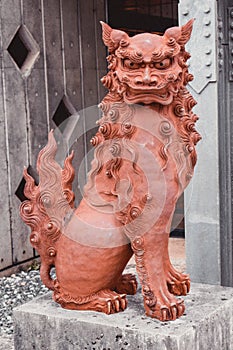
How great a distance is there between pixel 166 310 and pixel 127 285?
1.44ft

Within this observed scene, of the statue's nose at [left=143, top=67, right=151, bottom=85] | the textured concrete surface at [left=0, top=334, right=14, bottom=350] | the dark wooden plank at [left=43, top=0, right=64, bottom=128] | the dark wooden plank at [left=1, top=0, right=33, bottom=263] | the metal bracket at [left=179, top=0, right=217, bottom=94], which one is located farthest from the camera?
the dark wooden plank at [left=43, top=0, right=64, bottom=128]

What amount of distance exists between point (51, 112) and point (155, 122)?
331cm

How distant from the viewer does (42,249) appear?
121 inches

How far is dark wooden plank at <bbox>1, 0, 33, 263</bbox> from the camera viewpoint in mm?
5535

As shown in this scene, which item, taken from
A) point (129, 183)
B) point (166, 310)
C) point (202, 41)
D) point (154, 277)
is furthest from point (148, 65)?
point (202, 41)

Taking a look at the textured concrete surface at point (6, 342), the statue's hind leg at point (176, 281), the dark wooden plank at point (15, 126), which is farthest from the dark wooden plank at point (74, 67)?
the statue's hind leg at point (176, 281)

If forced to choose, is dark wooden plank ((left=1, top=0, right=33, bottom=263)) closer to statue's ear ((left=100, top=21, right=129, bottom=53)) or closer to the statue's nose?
statue's ear ((left=100, top=21, right=129, bottom=53))

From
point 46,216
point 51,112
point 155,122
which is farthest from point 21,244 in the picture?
point 155,122

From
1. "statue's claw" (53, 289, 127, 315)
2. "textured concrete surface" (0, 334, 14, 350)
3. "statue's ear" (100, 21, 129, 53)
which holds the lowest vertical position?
"textured concrete surface" (0, 334, 14, 350)

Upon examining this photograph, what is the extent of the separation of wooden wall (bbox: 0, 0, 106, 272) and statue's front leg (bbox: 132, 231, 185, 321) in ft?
9.67

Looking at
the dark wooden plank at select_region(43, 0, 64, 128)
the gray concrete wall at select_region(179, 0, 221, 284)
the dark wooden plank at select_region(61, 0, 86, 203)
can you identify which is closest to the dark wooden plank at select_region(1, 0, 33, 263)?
the dark wooden plank at select_region(43, 0, 64, 128)

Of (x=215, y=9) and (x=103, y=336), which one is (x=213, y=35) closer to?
(x=215, y=9)

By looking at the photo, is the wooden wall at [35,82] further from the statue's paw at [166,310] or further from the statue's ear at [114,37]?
the statue's paw at [166,310]

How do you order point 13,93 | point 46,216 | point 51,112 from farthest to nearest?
1. point 51,112
2. point 13,93
3. point 46,216
